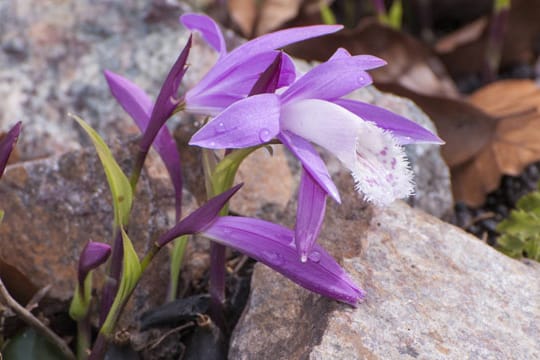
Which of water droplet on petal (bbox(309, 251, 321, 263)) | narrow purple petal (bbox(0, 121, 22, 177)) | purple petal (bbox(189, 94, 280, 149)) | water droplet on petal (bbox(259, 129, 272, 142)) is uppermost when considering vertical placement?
purple petal (bbox(189, 94, 280, 149))

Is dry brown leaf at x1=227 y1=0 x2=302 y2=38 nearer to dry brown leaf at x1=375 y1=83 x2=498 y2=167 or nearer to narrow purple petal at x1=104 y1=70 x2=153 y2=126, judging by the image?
dry brown leaf at x1=375 y1=83 x2=498 y2=167

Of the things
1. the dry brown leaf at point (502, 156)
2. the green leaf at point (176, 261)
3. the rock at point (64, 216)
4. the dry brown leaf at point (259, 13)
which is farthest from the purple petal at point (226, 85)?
the dry brown leaf at point (259, 13)

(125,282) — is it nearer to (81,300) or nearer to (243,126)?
(81,300)

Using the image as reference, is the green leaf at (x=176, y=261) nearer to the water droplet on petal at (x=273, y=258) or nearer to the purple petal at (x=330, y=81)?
the water droplet on petal at (x=273, y=258)

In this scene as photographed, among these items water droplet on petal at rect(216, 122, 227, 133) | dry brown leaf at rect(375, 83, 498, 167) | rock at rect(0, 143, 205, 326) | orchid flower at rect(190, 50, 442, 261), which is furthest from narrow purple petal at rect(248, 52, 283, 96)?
dry brown leaf at rect(375, 83, 498, 167)

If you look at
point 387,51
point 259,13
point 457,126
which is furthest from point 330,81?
point 259,13
